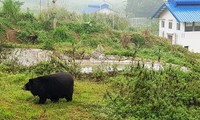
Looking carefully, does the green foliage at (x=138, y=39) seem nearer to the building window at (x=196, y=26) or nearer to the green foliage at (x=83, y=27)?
the green foliage at (x=83, y=27)

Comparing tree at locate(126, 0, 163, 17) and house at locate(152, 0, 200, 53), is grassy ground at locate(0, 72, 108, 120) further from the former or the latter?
tree at locate(126, 0, 163, 17)

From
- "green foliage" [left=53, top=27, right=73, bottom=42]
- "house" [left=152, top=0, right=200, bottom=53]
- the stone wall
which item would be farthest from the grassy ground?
"house" [left=152, top=0, right=200, bottom=53]

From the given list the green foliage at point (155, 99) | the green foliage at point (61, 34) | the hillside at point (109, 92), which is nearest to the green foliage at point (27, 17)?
the green foliage at point (61, 34)

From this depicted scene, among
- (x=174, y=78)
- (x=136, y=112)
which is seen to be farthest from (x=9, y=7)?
Result: (x=136, y=112)

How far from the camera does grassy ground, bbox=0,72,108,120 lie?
6700mm

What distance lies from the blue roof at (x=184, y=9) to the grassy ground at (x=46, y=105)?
20.8 meters

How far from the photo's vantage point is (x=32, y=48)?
16812mm

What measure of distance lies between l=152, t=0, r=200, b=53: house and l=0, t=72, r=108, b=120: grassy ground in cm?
2096

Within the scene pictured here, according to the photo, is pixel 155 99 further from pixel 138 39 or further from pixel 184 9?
pixel 184 9

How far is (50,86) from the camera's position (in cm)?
750

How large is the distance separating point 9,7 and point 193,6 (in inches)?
602

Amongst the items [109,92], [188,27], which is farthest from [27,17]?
[109,92]

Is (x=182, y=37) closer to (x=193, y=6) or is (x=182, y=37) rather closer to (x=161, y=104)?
(x=193, y=6)

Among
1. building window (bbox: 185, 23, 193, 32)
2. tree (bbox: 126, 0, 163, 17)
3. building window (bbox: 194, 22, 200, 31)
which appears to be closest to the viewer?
building window (bbox: 185, 23, 193, 32)
